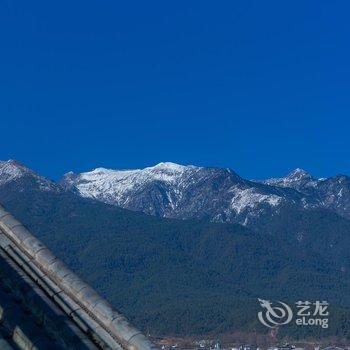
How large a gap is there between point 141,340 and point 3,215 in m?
3.25

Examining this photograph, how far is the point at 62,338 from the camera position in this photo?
8289 millimetres

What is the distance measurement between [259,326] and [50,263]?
19281cm

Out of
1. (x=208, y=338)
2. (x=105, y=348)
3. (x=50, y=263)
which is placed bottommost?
(x=105, y=348)

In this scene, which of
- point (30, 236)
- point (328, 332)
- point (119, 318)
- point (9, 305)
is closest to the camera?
point (9, 305)

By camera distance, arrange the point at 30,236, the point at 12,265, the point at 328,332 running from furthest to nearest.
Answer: the point at 328,332, the point at 30,236, the point at 12,265

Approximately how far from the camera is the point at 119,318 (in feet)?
29.8

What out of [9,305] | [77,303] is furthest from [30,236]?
[9,305]

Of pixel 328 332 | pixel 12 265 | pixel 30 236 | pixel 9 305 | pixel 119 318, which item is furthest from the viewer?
pixel 328 332

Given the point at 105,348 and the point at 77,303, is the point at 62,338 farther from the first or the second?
the point at 77,303

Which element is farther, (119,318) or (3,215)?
(3,215)

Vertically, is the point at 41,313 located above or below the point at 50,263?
below

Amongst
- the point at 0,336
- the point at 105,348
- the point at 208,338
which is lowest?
the point at 0,336

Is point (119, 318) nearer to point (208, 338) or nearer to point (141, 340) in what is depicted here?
point (141, 340)

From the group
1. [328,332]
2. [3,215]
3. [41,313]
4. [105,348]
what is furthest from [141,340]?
[328,332]
